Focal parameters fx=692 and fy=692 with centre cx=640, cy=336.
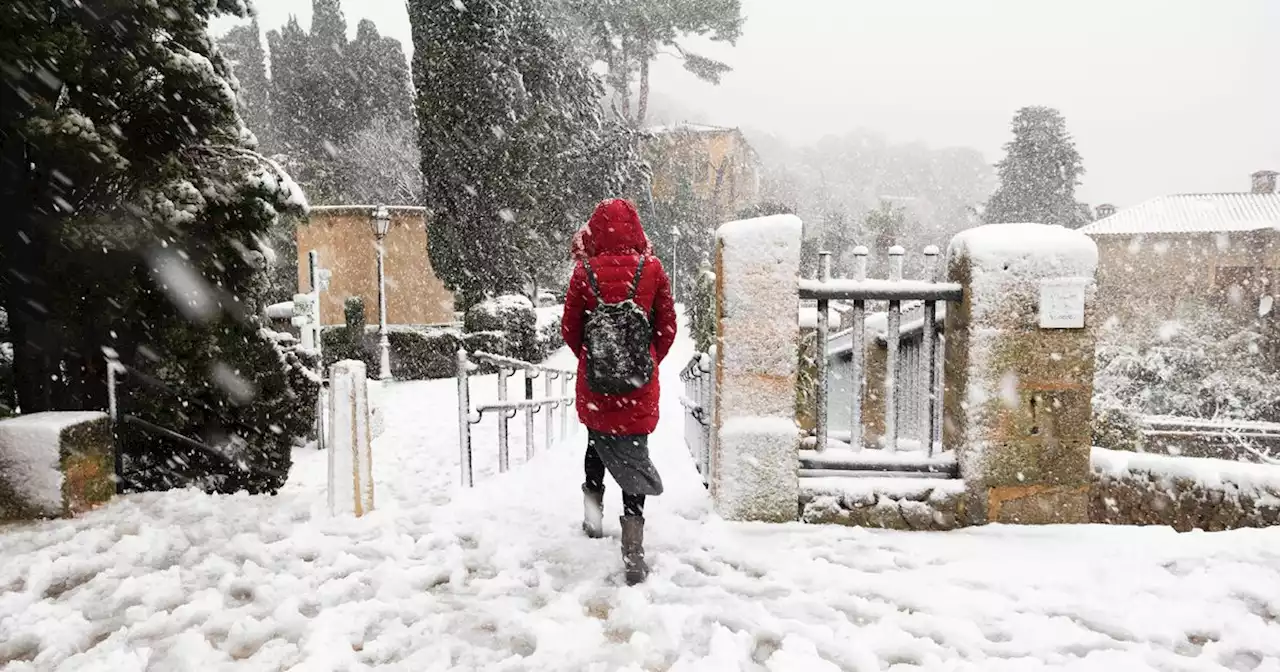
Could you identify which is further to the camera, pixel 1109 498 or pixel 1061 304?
pixel 1109 498

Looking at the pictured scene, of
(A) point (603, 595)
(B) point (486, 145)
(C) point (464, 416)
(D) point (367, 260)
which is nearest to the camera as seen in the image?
(A) point (603, 595)

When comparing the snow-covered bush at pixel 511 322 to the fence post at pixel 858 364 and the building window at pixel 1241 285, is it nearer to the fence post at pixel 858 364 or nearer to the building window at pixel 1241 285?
the fence post at pixel 858 364

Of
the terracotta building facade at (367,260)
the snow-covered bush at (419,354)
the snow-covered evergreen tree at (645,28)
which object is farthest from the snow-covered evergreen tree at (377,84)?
the snow-covered bush at (419,354)

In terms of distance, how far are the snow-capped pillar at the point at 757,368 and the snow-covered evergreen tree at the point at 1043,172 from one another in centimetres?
3906

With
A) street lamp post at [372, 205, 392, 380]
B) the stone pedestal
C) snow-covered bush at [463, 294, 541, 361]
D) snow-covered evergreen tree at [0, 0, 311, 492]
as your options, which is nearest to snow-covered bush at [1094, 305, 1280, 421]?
snow-covered bush at [463, 294, 541, 361]

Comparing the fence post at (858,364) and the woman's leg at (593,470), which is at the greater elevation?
the fence post at (858,364)

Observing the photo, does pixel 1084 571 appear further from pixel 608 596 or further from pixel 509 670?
pixel 509 670

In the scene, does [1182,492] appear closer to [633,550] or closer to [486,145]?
[633,550]

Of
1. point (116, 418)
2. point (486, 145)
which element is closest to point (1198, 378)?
point (486, 145)

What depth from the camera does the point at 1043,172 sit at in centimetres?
3706

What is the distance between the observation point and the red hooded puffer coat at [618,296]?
10.1 feet

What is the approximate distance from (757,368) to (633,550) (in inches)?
42.1

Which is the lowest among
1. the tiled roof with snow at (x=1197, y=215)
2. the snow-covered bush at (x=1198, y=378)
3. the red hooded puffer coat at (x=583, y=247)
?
the snow-covered bush at (x=1198, y=378)

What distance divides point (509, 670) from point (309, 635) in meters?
0.80
